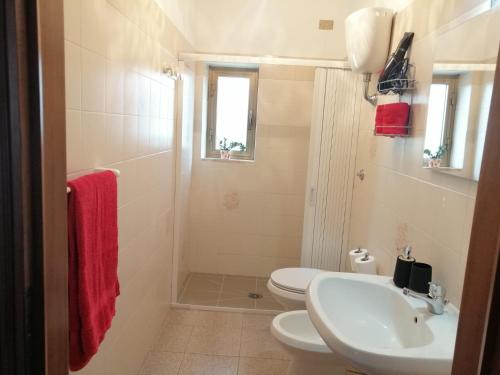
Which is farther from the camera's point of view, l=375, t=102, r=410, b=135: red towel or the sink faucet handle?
l=375, t=102, r=410, b=135: red towel

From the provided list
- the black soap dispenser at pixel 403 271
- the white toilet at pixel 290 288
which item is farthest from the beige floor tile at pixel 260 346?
the black soap dispenser at pixel 403 271

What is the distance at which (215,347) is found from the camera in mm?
2367

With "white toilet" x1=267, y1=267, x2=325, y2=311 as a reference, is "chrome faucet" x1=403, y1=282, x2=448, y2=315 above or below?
above

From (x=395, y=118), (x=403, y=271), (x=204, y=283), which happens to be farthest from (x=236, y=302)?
(x=395, y=118)

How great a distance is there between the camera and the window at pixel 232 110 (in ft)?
10.6

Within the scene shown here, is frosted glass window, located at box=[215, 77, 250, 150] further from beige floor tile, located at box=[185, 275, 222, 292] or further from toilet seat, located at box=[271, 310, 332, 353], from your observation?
toilet seat, located at box=[271, 310, 332, 353]

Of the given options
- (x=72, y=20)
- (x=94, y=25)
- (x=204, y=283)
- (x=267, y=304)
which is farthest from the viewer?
(x=204, y=283)

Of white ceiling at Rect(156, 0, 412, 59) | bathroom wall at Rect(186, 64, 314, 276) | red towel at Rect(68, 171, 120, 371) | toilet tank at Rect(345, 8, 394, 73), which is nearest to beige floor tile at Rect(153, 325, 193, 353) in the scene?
bathroom wall at Rect(186, 64, 314, 276)

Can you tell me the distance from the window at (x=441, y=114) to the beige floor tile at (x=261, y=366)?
1454 millimetres

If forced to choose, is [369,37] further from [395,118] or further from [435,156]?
[435,156]

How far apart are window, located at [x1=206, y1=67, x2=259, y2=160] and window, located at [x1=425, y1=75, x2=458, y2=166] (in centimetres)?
186

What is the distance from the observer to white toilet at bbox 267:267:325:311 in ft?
7.34

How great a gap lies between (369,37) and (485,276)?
69.2 inches

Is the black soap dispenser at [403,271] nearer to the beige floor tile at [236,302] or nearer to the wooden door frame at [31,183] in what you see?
the wooden door frame at [31,183]
